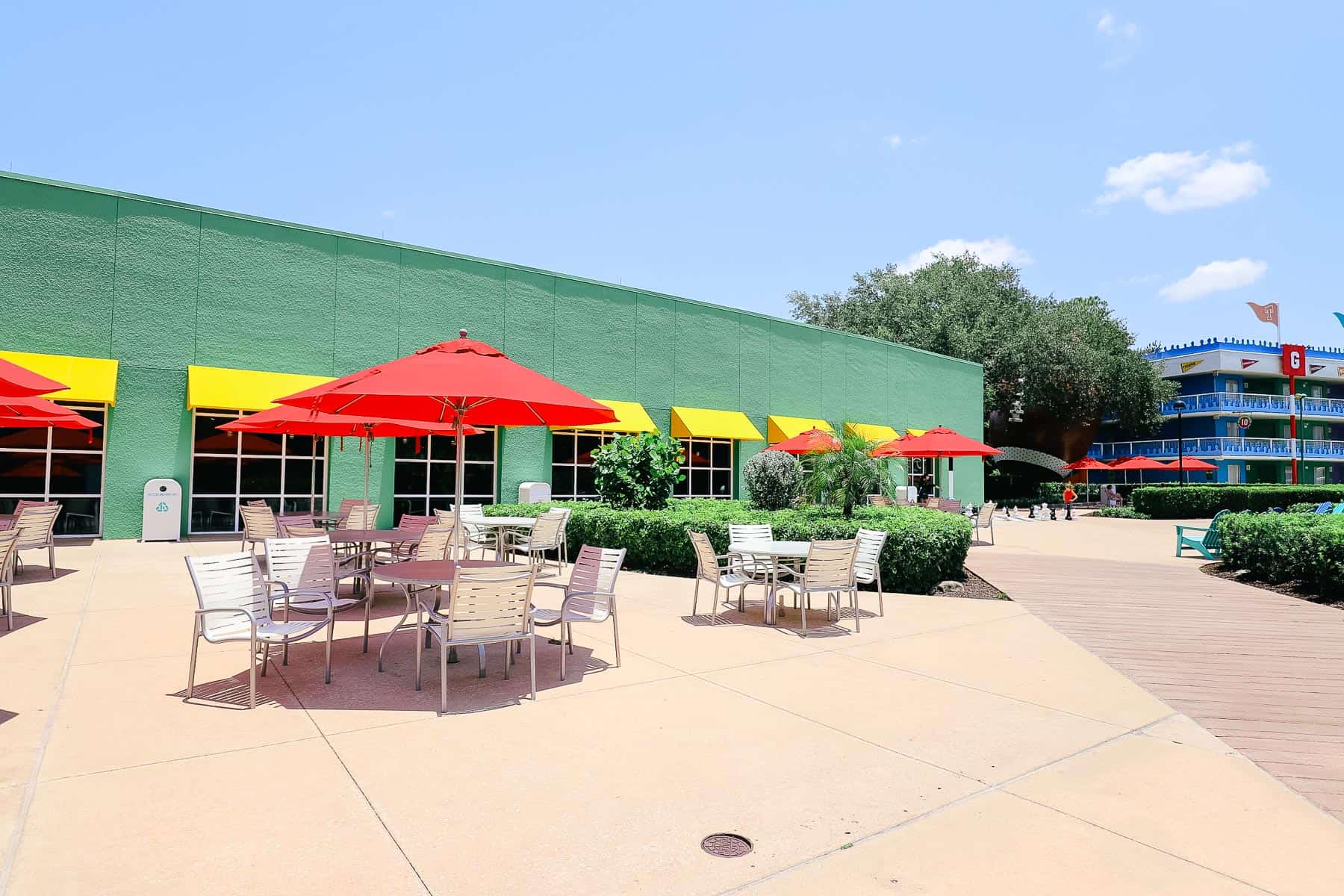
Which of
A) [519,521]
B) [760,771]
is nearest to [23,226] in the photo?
[519,521]

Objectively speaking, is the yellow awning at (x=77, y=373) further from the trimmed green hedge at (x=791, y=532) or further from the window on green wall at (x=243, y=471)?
the trimmed green hedge at (x=791, y=532)

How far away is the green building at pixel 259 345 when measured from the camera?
45.8 ft

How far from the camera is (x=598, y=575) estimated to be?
6.24 m

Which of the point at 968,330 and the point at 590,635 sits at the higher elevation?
the point at 968,330

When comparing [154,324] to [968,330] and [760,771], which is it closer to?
[760,771]

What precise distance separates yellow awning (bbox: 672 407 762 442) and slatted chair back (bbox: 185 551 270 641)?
52.9 feet

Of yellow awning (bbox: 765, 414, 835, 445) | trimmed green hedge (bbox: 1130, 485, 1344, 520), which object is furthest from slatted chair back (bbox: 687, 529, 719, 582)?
trimmed green hedge (bbox: 1130, 485, 1344, 520)

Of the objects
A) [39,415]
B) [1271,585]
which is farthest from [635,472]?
[1271,585]

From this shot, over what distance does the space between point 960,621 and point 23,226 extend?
16.6 meters

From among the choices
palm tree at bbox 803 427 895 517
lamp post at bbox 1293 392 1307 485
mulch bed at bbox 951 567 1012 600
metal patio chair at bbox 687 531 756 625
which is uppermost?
lamp post at bbox 1293 392 1307 485

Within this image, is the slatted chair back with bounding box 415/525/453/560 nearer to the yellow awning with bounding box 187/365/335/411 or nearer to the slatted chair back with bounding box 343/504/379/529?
the slatted chair back with bounding box 343/504/379/529

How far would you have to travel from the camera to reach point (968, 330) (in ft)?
128

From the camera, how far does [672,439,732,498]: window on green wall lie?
22328mm

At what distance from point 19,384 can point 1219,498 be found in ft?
118
